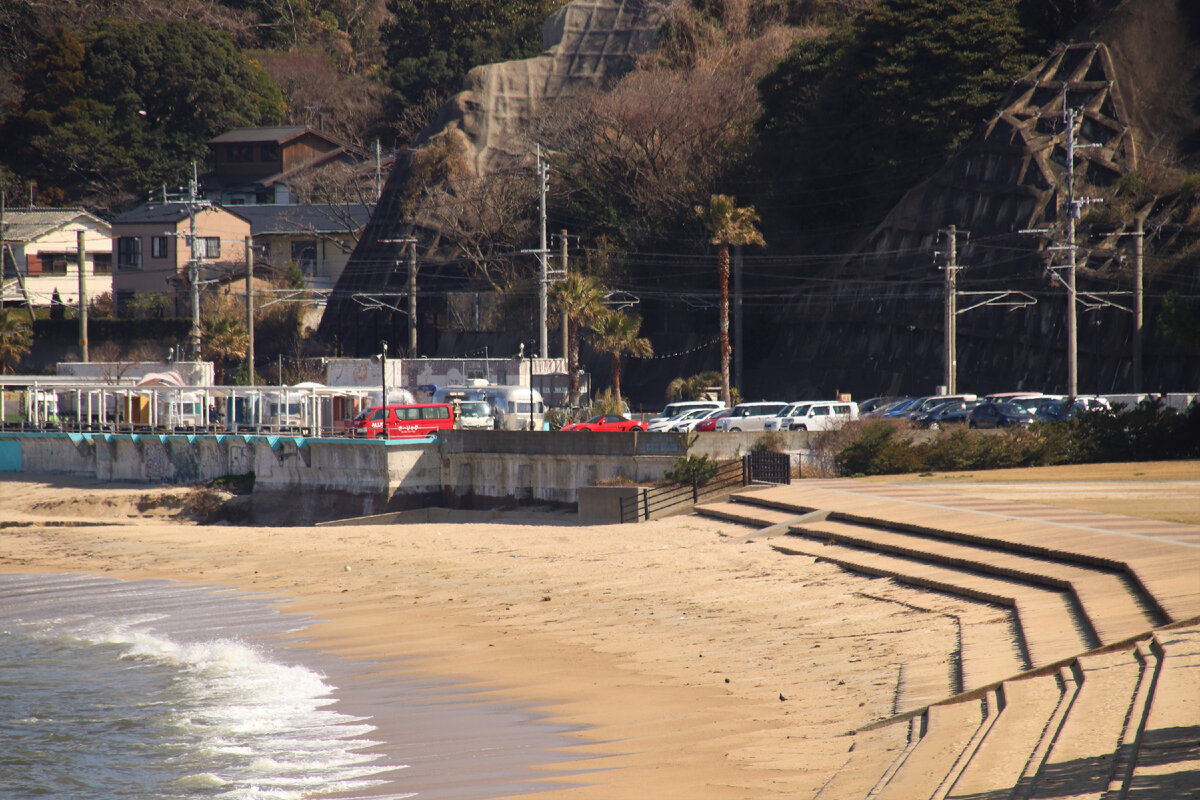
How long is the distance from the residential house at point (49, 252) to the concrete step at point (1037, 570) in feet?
267

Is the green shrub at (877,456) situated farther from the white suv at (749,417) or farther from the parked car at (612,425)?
the parked car at (612,425)

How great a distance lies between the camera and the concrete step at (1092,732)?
7.73m

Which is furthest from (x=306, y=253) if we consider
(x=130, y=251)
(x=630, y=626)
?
(x=630, y=626)

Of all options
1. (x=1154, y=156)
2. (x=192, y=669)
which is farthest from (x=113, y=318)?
(x=192, y=669)

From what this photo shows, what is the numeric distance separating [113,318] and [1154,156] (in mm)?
69229

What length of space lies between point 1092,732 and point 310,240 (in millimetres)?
90910

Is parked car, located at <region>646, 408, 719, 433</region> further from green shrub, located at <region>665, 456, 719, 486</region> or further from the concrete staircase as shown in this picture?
the concrete staircase

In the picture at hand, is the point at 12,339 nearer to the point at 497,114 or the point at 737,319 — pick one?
the point at 497,114

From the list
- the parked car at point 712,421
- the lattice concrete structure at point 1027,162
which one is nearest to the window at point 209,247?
the lattice concrete structure at point 1027,162

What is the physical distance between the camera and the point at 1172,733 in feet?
27.0

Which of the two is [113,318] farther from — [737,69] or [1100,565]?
[1100,565]

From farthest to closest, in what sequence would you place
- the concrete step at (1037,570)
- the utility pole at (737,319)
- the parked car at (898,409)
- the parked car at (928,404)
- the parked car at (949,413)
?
the utility pole at (737,319) → the parked car at (898,409) → the parked car at (928,404) → the parked car at (949,413) → the concrete step at (1037,570)

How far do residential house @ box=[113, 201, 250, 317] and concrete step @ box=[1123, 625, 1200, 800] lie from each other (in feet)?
280

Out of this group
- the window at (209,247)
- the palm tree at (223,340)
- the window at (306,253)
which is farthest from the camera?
the window at (306,253)
